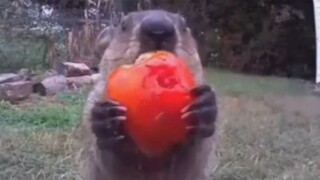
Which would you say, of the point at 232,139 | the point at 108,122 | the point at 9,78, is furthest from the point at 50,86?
the point at 108,122

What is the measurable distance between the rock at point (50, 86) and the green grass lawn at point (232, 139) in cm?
32

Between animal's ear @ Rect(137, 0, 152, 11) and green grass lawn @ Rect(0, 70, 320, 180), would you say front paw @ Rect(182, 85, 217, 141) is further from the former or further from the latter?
animal's ear @ Rect(137, 0, 152, 11)

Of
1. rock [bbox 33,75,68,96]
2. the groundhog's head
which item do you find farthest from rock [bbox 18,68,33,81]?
the groundhog's head

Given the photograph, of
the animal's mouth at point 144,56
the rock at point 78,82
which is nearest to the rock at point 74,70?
the rock at point 78,82

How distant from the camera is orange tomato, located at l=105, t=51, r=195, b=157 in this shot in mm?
2615

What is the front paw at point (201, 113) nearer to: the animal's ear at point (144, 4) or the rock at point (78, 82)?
the rock at point (78, 82)

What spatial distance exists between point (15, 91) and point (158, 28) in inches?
244

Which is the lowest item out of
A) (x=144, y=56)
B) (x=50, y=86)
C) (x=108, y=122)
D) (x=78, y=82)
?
(x=78, y=82)

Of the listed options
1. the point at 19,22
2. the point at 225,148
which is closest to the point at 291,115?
the point at 225,148

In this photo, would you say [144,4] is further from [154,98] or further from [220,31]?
[154,98]

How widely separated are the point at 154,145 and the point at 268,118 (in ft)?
14.9

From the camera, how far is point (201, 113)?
8.66 feet

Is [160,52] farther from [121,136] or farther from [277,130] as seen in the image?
[277,130]

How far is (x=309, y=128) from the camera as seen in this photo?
22.2ft
